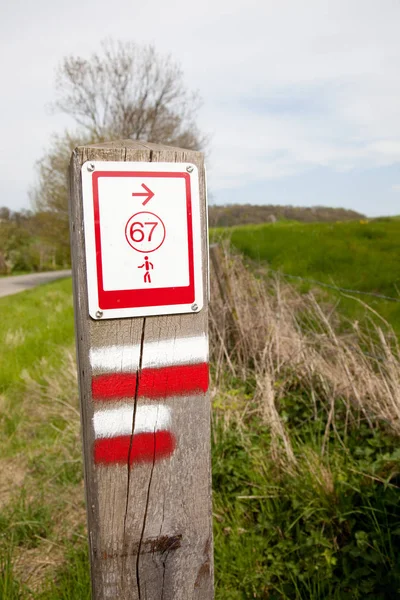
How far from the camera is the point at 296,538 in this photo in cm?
237

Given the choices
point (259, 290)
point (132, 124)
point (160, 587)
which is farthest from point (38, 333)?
point (132, 124)

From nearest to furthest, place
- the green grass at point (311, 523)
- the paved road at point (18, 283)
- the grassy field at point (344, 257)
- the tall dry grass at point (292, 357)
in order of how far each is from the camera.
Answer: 1. the green grass at point (311, 523)
2. the tall dry grass at point (292, 357)
3. the grassy field at point (344, 257)
4. the paved road at point (18, 283)

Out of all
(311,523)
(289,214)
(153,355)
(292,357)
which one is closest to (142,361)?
(153,355)

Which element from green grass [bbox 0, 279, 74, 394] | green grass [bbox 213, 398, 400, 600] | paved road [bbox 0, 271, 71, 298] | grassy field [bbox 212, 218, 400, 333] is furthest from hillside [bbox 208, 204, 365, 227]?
green grass [bbox 213, 398, 400, 600]

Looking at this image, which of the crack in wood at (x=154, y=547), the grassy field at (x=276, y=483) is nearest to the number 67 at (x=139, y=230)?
the crack in wood at (x=154, y=547)

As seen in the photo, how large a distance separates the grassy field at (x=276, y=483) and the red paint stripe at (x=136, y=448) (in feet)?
3.65

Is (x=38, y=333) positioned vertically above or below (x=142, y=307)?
below

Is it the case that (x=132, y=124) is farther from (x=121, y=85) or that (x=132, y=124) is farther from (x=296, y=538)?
(x=296, y=538)

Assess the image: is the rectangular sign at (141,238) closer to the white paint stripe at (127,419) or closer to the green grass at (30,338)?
the white paint stripe at (127,419)

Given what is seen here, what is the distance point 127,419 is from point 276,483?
1.65 meters

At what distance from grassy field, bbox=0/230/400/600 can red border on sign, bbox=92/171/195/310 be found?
1423 millimetres

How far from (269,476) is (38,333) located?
4771 mm

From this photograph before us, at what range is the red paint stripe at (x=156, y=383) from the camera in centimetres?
121

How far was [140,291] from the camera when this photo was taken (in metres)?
1.20
